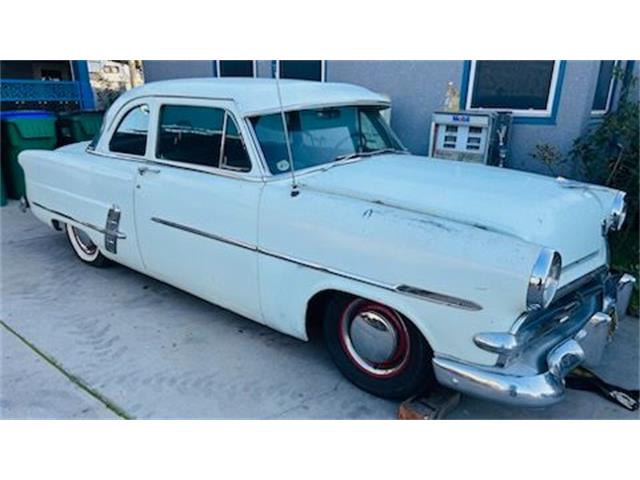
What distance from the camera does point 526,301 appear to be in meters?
2.12

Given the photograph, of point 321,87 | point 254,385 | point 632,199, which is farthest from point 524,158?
point 254,385

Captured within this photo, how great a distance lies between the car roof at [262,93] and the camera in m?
3.16

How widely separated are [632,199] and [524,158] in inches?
48.6

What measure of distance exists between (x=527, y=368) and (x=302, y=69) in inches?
224

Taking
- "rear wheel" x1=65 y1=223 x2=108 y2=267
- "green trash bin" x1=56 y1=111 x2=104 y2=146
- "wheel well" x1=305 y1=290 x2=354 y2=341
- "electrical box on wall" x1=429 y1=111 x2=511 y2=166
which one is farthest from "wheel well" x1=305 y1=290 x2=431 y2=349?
"green trash bin" x1=56 y1=111 x2=104 y2=146

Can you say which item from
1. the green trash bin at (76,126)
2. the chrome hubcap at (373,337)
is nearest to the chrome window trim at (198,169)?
the chrome hubcap at (373,337)

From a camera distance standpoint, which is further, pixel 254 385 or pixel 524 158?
pixel 524 158

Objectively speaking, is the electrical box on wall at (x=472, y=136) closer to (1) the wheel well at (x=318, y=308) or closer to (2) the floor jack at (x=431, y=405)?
(1) the wheel well at (x=318, y=308)

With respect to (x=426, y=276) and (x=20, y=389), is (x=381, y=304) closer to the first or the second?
(x=426, y=276)

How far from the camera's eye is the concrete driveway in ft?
9.05

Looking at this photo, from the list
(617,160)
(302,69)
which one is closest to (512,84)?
(617,160)

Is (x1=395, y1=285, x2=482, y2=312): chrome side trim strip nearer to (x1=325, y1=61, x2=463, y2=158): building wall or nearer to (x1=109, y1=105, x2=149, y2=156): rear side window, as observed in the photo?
(x1=109, y1=105, x2=149, y2=156): rear side window

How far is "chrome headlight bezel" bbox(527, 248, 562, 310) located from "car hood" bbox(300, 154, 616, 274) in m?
0.19
